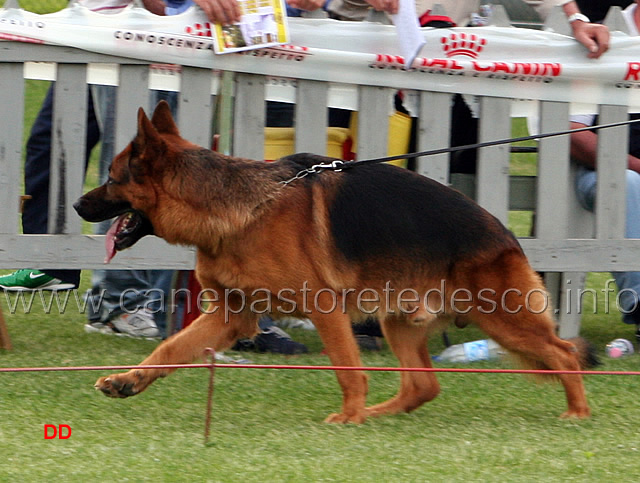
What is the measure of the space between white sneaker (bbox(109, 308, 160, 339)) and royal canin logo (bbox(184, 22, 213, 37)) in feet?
6.09

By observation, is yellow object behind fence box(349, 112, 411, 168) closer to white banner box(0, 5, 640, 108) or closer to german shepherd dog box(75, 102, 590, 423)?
white banner box(0, 5, 640, 108)

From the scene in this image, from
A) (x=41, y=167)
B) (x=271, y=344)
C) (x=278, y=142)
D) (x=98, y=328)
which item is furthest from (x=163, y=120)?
(x=41, y=167)

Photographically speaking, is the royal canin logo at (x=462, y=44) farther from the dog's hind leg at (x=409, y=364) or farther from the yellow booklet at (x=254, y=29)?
the dog's hind leg at (x=409, y=364)

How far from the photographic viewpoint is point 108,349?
591 cm

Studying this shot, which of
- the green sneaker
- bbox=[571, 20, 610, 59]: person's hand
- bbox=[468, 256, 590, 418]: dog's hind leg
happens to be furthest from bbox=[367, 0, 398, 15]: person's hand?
the green sneaker

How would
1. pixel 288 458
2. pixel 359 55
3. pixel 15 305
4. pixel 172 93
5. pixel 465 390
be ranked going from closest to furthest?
pixel 288 458, pixel 465 390, pixel 359 55, pixel 172 93, pixel 15 305

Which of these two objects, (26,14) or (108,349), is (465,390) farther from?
(26,14)

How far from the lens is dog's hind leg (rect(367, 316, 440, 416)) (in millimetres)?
4852

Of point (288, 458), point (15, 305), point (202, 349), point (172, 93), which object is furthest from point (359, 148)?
point (15, 305)

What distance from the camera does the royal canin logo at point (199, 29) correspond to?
17.8 feet

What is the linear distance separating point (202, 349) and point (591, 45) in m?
2.86

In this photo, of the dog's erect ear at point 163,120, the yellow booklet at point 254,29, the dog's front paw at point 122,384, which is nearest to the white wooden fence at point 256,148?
the yellow booklet at point 254,29

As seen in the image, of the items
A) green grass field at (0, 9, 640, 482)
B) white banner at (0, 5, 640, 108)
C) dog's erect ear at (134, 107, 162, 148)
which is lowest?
green grass field at (0, 9, 640, 482)

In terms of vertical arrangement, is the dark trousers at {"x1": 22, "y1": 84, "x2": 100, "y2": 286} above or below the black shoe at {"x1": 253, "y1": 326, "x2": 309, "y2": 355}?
above
